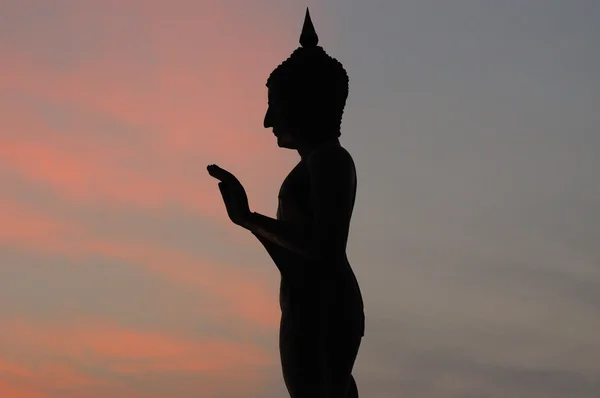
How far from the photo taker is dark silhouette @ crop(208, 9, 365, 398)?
8.34 meters

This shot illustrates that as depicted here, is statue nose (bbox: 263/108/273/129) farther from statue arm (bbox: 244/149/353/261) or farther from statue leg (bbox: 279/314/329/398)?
statue leg (bbox: 279/314/329/398)

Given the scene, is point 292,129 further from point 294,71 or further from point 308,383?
point 308,383

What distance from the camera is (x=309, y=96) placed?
9.02 meters

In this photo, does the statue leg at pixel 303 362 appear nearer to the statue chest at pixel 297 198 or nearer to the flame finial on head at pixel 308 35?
the statue chest at pixel 297 198

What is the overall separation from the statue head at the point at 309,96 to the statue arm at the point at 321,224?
2.16ft

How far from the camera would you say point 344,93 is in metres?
9.15

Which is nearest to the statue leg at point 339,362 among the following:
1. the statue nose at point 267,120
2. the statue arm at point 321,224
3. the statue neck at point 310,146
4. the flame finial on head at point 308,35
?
the statue arm at point 321,224

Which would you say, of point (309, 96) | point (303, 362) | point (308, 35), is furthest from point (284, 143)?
point (303, 362)

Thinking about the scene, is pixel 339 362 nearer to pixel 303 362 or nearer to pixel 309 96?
pixel 303 362

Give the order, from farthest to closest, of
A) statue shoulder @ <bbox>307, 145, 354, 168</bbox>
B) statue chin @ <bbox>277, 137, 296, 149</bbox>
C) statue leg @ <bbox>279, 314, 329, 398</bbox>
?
statue chin @ <bbox>277, 137, 296, 149</bbox> → statue shoulder @ <bbox>307, 145, 354, 168</bbox> → statue leg @ <bbox>279, 314, 329, 398</bbox>

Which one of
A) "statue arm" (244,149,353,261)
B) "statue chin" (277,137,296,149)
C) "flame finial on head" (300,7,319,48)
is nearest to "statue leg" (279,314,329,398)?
"statue arm" (244,149,353,261)

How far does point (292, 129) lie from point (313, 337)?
2050 millimetres

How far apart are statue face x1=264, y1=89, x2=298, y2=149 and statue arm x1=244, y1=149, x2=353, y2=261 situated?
74 cm

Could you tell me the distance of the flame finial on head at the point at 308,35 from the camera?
9336 millimetres
